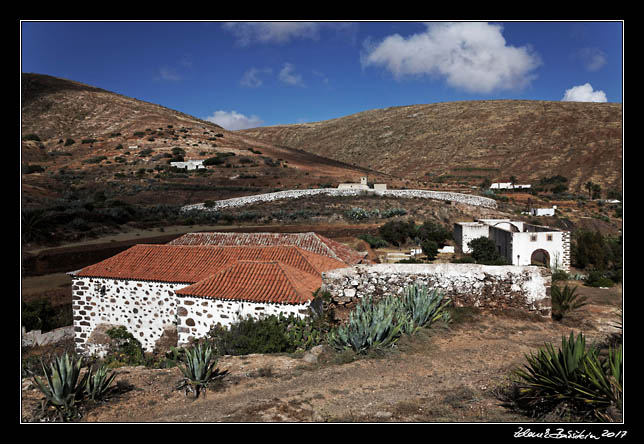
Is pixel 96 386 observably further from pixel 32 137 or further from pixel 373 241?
pixel 32 137

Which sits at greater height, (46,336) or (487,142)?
(487,142)

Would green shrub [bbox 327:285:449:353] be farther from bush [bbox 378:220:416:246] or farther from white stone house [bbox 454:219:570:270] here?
bush [bbox 378:220:416:246]

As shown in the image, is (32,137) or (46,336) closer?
(46,336)

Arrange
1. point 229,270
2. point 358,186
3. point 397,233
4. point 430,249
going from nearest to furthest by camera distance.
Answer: point 229,270, point 430,249, point 397,233, point 358,186

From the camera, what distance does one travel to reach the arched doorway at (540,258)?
761 inches

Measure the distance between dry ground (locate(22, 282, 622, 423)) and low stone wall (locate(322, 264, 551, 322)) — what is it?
2.19 ft

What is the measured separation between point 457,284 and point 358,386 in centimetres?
337

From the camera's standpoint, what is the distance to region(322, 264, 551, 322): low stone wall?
655 centimetres

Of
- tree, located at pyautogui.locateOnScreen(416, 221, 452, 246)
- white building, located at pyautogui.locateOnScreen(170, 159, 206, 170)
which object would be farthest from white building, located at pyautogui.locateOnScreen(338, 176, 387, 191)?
white building, located at pyautogui.locateOnScreen(170, 159, 206, 170)

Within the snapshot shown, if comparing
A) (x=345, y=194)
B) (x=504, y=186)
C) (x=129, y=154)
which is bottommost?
(x=345, y=194)

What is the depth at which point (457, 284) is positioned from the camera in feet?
22.1

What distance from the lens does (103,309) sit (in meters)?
9.23

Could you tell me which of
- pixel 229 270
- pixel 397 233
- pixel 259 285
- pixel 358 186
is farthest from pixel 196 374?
pixel 358 186

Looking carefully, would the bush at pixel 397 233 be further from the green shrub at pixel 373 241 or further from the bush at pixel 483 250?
the bush at pixel 483 250
